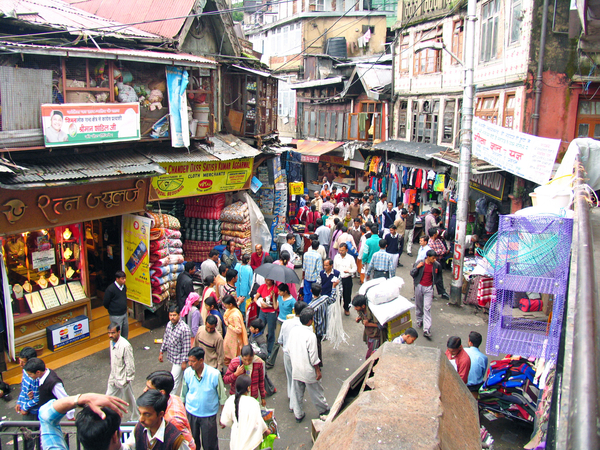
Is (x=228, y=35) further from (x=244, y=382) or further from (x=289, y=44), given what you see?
(x=289, y=44)

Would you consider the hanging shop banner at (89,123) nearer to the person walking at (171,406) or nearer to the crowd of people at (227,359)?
the crowd of people at (227,359)

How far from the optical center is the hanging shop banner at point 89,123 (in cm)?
845

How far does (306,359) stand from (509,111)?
10.2 meters

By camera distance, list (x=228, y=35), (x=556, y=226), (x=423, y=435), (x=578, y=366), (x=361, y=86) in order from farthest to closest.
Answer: (x=361, y=86)
(x=228, y=35)
(x=556, y=226)
(x=423, y=435)
(x=578, y=366)

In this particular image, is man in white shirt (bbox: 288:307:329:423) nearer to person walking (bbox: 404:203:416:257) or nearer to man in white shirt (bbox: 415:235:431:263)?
man in white shirt (bbox: 415:235:431:263)

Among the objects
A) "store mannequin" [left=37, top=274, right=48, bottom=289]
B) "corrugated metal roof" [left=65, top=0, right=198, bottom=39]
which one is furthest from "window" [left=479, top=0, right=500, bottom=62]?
"store mannequin" [left=37, top=274, right=48, bottom=289]

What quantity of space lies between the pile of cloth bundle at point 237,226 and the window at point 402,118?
1092cm

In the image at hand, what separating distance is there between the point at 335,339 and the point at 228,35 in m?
9.09

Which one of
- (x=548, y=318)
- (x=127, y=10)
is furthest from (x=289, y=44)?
(x=548, y=318)

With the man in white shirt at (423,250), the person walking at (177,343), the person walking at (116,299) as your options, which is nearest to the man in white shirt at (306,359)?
the person walking at (177,343)

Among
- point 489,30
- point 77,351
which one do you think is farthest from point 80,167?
point 489,30

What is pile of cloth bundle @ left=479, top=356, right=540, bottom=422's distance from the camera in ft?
21.3

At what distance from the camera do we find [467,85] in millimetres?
11711

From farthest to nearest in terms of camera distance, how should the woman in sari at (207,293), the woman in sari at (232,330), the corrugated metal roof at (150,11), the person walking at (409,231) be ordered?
the person walking at (409,231)
the corrugated metal roof at (150,11)
the woman in sari at (207,293)
the woman in sari at (232,330)
